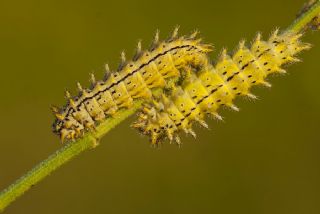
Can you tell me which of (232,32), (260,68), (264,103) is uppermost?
(232,32)

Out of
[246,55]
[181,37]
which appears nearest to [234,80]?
[246,55]

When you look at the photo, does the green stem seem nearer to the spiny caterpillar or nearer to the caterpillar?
the spiny caterpillar

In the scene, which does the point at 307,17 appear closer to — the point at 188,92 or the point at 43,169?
the point at 188,92

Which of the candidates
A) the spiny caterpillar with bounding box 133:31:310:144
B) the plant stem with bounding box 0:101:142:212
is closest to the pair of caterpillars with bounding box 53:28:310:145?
the spiny caterpillar with bounding box 133:31:310:144

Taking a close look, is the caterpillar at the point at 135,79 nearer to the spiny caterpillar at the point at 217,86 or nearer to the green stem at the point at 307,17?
the spiny caterpillar at the point at 217,86

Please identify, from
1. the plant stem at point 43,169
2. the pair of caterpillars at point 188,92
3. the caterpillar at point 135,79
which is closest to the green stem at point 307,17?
the pair of caterpillars at point 188,92

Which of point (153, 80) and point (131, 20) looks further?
point (131, 20)

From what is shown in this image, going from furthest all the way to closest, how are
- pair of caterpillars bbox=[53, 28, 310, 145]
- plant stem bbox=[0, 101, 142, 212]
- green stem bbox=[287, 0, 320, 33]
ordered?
1. pair of caterpillars bbox=[53, 28, 310, 145]
2. green stem bbox=[287, 0, 320, 33]
3. plant stem bbox=[0, 101, 142, 212]

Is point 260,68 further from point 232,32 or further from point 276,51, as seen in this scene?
point 232,32
